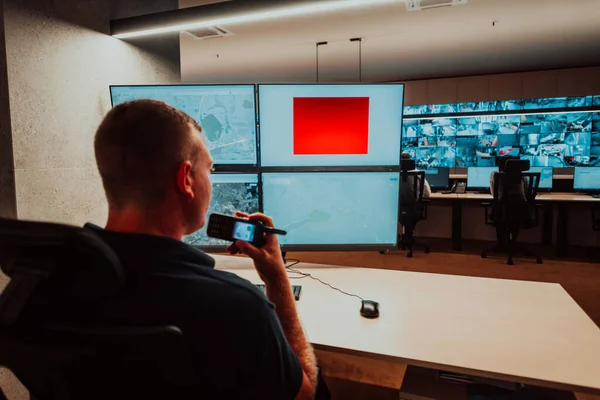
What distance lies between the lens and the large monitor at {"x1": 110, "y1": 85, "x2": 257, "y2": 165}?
1.82m

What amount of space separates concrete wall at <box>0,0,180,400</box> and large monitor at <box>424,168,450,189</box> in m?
5.08

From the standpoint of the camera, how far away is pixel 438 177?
6184 mm

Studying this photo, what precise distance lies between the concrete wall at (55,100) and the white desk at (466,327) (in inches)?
35.8

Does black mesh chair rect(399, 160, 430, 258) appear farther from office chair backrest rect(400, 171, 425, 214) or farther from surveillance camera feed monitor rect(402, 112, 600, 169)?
surveillance camera feed monitor rect(402, 112, 600, 169)

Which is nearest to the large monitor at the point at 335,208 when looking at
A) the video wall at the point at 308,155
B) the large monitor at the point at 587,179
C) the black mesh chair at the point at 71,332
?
the video wall at the point at 308,155

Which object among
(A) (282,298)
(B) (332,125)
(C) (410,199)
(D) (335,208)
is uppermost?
(B) (332,125)

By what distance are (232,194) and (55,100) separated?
33.5 inches

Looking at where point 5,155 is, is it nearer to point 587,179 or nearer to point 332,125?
point 332,125

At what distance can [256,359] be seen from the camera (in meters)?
0.65

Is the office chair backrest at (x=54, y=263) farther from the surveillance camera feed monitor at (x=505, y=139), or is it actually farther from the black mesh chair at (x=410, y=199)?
the surveillance camera feed monitor at (x=505, y=139)

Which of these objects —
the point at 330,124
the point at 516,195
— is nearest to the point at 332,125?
the point at 330,124

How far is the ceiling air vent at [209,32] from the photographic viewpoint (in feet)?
13.9

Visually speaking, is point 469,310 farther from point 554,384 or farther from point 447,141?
point 447,141

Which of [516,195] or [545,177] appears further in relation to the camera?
[545,177]
